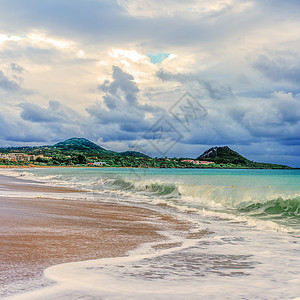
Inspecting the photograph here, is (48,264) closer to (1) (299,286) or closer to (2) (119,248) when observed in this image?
(2) (119,248)

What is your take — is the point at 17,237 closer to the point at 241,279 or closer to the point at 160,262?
the point at 160,262

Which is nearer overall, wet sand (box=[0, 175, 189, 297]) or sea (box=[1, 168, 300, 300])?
sea (box=[1, 168, 300, 300])

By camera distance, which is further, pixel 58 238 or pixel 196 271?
pixel 58 238

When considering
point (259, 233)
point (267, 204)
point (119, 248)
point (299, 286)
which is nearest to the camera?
point (299, 286)

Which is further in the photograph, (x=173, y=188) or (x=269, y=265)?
(x=173, y=188)

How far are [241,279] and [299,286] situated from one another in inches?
33.3

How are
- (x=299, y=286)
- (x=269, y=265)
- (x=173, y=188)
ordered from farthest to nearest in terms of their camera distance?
(x=173, y=188)
(x=269, y=265)
(x=299, y=286)

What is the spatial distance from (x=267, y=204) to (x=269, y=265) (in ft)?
39.9

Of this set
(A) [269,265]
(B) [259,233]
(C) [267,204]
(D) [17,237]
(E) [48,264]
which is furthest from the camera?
(C) [267,204]

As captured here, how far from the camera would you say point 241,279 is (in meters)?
5.36

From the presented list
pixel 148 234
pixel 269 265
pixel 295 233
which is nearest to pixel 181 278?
pixel 269 265

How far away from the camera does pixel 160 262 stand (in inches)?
253

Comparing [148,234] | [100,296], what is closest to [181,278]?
[100,296]

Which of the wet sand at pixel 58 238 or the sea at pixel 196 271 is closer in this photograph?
the sea at pixel 196 271
